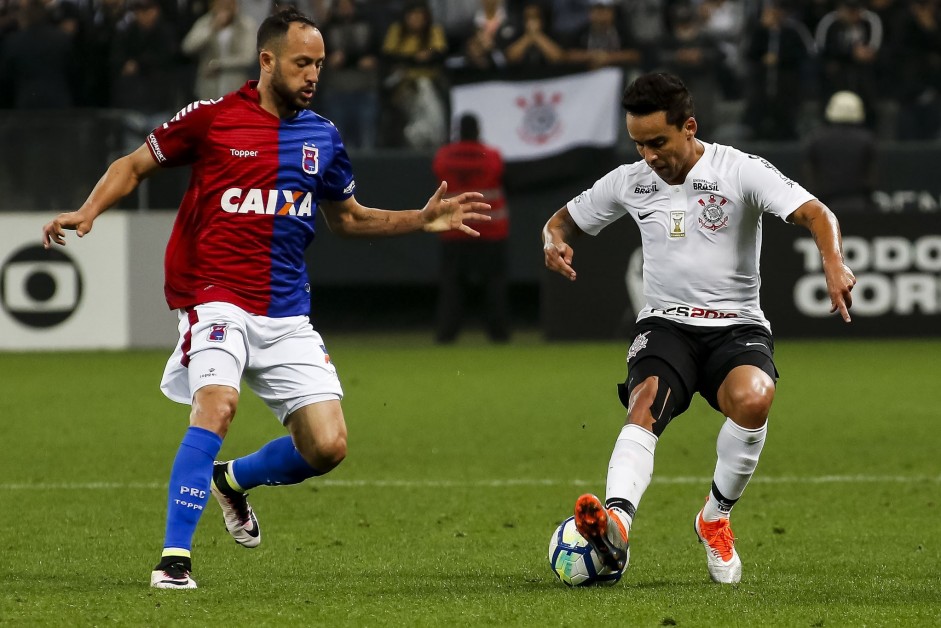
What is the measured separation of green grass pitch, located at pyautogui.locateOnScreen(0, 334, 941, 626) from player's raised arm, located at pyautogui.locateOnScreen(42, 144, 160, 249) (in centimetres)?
120

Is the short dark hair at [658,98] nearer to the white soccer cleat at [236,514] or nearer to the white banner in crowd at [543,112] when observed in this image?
the white soccer cleat at [236,514]

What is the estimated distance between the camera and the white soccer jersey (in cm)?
577

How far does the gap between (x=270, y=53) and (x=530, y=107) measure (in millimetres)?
11805

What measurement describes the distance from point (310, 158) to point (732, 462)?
6.14 feet

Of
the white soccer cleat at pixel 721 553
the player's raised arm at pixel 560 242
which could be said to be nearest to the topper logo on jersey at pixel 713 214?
the player's raised arm at pixel 560 242

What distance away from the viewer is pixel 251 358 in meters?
5.81

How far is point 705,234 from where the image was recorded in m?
5.80

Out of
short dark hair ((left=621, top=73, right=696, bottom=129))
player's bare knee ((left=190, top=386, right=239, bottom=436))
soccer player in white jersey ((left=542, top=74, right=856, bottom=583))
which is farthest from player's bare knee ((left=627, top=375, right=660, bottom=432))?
player's bare knee ((left=190, top=386, right=239, bottom=436))

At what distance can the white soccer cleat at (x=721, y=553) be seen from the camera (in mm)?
5664

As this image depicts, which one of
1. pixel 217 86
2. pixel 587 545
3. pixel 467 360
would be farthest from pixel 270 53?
Result: pixel 217 86

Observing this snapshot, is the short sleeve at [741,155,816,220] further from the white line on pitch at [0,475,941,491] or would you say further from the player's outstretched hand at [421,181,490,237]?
the white line on pitch at [0,475,941,491]

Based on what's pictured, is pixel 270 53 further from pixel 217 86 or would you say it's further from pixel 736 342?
pixel 217 86

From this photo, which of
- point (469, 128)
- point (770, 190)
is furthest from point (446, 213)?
point (469, 128)

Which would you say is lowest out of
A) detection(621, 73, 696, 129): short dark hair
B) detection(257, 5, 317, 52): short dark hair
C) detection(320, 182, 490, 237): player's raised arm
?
detection(320, 182, 490, 237): player's raised arm
